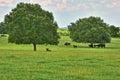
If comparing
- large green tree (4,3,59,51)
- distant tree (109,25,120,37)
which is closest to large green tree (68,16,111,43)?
large green tree (4,3,59,51)

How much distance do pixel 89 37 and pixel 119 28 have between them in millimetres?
88926

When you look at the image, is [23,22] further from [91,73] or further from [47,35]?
[91,73]

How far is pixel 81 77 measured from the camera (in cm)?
1952

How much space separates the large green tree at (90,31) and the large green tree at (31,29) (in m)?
32.4

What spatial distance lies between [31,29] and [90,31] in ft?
127

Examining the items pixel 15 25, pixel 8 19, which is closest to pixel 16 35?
pixel 15 25

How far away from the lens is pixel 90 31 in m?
100

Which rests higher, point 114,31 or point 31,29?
point 114,31

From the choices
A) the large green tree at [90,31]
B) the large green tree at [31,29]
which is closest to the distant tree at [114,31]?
the large green tree at [90,31]

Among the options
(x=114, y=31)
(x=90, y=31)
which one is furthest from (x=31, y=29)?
(x=114, y=31)

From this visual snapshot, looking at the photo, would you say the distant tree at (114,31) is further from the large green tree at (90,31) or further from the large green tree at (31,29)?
the large green tree at (31,29)

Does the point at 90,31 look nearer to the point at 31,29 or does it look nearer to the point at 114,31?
the point at 31,29

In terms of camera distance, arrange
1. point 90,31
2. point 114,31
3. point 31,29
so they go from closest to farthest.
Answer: point 31,29 → point 90,31 → point 114,31

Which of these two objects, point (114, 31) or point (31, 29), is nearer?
point (31, 29)
